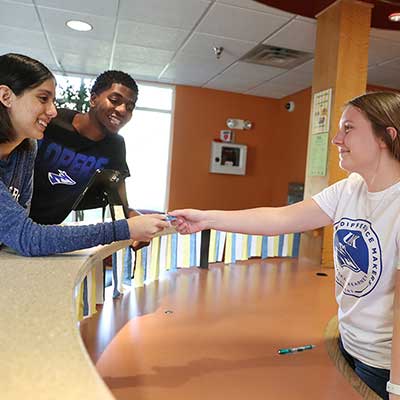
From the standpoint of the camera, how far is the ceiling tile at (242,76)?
16.0 ft

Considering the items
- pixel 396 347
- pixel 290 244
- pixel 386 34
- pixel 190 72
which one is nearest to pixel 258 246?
pixel 290 244

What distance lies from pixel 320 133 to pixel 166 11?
62.5 inches

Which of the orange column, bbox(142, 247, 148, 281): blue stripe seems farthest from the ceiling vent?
bbox(142, 247, 148, 281): blue stripe

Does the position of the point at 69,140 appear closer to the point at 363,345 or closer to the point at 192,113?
the point at 363,345

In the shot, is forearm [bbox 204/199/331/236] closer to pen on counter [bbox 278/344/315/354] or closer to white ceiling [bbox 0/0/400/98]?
pen on counter [bbox 278/344/315/354]

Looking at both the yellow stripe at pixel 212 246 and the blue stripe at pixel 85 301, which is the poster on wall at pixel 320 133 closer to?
the yellow stripe at pixel 212 246

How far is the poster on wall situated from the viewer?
2.97 meters

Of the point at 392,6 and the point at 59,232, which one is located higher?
the point at 392,6

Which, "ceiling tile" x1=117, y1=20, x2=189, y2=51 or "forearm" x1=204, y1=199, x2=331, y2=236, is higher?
"ceiling tile" x1=117, y1=20, x2=189, y2=51

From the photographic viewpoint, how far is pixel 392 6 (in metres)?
2.94

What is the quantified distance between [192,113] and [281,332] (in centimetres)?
503

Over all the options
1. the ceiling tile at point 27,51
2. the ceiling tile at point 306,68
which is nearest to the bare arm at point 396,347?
the ceiling tile at point 306,68

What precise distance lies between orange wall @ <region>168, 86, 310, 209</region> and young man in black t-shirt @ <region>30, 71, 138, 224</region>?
14.2 feet

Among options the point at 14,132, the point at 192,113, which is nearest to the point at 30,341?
the point at 14,132
